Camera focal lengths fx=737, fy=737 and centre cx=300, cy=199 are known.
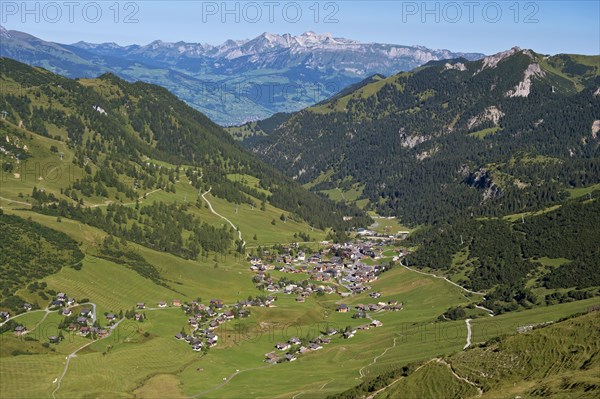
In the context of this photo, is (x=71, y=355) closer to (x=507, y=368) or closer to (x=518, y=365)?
(x=507, y=368)

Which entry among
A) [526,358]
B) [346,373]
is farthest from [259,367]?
[526,358]

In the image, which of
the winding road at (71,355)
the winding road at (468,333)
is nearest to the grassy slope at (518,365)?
the winding road at (468,333)

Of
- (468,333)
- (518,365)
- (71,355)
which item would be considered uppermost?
(518,365)

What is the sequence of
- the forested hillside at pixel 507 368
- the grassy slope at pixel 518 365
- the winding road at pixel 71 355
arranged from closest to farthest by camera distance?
the grassy slope at pixel 518 365
the forested hillside at pixel 507 368
the winding road at pixel 71 355

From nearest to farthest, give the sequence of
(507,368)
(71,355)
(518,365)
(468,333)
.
Answer: (518,365)
(507,368)
(71,355)
(468,333)

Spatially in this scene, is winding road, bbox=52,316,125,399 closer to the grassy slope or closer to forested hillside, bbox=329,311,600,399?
forested hillside, bbox=329,311,600,399

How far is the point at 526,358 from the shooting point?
393 feet

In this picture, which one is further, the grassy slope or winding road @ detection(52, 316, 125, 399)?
winding road @ detection(52, 316, 125, 399)

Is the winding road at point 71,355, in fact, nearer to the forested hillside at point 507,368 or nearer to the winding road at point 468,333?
the forested hillside at point 507,368

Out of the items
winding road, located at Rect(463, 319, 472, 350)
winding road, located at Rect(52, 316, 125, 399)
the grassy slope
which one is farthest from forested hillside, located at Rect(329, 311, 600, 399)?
winding road, located at Rect(52, 316, 125, 399)

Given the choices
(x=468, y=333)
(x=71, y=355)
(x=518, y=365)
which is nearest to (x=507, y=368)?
(x=518, y=365)

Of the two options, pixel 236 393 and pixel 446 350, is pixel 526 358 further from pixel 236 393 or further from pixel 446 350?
pixel 236 393

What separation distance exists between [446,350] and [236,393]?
46.7 meters

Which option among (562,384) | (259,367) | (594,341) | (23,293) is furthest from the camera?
(23,293)
